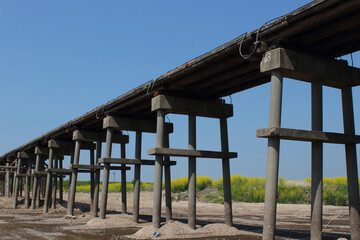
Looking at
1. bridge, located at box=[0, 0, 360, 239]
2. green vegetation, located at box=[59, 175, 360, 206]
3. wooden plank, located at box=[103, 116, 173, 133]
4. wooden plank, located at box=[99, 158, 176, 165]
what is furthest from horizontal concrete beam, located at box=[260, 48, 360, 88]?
green vegetation, located at box=[59, 175, 360, 206]

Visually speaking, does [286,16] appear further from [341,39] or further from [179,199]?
[179,199]

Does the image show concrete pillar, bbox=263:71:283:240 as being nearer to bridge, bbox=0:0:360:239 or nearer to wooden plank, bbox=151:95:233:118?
bridge, bbox=0:0:360:239

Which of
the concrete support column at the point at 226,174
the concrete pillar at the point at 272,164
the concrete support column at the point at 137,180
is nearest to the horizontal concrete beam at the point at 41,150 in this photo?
the concrete support column at the point at 137,180

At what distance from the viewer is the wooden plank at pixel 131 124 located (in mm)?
17703

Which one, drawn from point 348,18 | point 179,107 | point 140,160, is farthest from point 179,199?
point 348,18

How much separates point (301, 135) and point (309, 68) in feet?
5.96

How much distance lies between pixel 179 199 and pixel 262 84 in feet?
88.3

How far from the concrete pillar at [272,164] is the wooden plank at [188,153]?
15.7ft

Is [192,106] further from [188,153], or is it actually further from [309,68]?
[309,68]

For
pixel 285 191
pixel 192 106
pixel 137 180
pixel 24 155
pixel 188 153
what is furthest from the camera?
pixel 24 155

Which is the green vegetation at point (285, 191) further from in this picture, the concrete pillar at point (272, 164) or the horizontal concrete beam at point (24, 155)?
the concrete pillar at point (272, 164)

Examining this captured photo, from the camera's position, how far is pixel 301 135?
886 cm

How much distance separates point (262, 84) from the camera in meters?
13.1

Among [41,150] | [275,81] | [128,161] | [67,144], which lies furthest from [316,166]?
[41,150]
